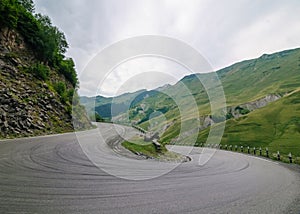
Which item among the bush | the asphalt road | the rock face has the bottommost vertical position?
the asphalt road

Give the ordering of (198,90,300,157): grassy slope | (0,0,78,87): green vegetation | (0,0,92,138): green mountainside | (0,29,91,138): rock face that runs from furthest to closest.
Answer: (198,90,300,157): grassy slope < (0,0,78,87): green vegetation < (0,0,92,138): green mountainside < (0,29,91,138): rock face

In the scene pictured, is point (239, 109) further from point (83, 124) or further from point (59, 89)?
point (59, 89)

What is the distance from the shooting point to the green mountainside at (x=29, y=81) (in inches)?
928

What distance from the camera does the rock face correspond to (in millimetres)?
22578

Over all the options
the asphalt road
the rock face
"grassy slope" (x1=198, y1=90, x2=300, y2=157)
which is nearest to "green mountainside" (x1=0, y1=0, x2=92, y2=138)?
the rock face

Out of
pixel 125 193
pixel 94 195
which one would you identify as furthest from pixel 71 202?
pixel 125 193

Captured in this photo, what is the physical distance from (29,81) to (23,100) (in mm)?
5636

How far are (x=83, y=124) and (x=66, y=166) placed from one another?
3981 centimetres

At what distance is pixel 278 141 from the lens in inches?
2087

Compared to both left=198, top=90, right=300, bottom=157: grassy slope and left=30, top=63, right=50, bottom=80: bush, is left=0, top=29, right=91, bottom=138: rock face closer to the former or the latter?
left=30, top=63, right=50, bottom=80: bush

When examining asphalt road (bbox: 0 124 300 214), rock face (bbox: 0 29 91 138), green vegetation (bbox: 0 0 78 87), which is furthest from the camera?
green vegetation (bbox: 0 0 78 87)

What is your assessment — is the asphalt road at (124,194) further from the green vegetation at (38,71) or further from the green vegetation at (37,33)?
the green vegetation at (37,33)

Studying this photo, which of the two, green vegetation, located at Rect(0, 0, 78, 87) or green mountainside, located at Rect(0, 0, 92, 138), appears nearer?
green mountainside, located at Rect(0, 0, 92, 138)

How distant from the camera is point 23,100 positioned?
87.4 feet
